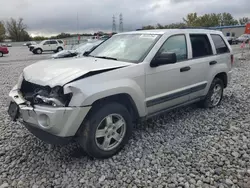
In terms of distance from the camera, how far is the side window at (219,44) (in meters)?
4.70

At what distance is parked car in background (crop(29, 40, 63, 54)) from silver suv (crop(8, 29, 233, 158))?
2451cm

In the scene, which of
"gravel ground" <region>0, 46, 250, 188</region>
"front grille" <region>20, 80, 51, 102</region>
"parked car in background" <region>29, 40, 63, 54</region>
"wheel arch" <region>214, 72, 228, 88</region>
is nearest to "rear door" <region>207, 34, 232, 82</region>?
"wheel arch" <region>214, 72, 228, 88</region>

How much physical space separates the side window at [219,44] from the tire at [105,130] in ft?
9.36

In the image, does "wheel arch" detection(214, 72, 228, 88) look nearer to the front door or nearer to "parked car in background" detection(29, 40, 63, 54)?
the front door

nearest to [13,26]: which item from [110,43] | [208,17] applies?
[208,17]

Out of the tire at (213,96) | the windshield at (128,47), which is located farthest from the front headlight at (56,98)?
the tire at (213,96)

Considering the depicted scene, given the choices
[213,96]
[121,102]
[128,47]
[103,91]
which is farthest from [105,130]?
[213,96]

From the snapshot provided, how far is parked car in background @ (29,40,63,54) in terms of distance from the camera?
26.2 meters

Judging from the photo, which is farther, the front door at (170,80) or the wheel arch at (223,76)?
the wheel arch at (223,76)

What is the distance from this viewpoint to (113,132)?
3016mm

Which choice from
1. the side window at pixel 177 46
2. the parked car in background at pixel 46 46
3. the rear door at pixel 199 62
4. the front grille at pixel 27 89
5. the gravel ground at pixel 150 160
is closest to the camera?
the gravel ground at pixel 150 160

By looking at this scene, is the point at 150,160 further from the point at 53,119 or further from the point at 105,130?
the point at 53,119

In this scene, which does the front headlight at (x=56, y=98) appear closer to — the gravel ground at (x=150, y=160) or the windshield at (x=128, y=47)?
the gravel ground at (x=150, y=160)

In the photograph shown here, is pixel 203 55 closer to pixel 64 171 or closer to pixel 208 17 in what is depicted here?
pixel 64 171
